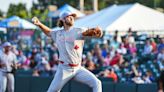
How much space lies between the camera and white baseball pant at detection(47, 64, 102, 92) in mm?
12016

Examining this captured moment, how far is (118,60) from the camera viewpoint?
77.7ft

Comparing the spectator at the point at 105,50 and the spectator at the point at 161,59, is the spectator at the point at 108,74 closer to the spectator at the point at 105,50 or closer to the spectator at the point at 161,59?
the spectator at the point at 161,59

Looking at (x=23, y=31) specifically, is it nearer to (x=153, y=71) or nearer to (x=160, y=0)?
(x=153, y=71)

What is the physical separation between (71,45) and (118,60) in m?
11.7

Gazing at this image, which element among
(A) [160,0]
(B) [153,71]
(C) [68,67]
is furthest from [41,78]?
(A) [160,0]

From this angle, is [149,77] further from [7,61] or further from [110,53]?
[7,61]

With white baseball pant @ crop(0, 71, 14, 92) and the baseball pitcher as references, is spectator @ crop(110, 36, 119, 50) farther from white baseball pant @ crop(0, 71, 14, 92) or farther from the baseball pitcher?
the baseball pitcher

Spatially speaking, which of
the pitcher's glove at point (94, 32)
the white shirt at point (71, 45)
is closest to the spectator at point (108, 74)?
the white shirt at point (71, 45)

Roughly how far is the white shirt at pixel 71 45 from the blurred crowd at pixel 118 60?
27.6 ft

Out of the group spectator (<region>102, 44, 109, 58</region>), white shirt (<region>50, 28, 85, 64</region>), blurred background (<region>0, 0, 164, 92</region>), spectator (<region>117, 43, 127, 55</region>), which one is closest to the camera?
white shirt (<region>50, 28, 85, 64</region>)

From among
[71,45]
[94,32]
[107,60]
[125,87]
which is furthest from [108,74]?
[94,32]

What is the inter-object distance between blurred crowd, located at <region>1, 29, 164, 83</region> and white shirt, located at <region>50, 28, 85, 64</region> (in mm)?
8401

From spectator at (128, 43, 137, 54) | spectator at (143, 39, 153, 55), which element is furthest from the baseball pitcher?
spectator at (128, 43, 137, 54)

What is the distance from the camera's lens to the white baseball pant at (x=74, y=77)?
1202 cm
